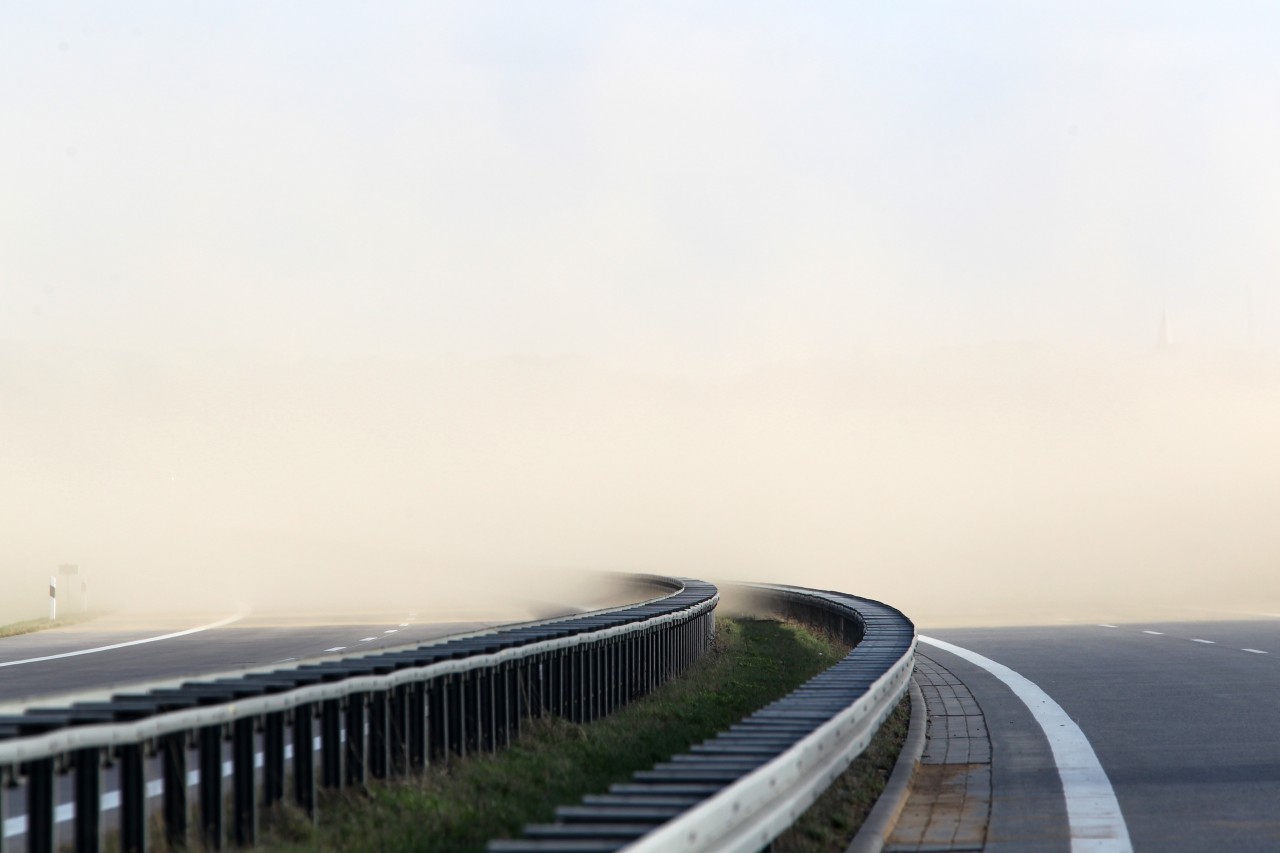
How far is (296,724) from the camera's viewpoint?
30.6ft

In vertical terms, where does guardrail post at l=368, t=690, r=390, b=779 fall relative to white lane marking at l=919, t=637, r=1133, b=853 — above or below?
above

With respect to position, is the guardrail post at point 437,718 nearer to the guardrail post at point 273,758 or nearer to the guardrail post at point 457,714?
the guardrail post at point 457,714

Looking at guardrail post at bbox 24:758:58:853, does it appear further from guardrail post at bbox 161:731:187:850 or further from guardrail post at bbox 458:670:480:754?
guardrail post at bbox 458:670:480:754

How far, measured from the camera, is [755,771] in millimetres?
7277

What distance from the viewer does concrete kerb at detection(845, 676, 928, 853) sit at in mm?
9344

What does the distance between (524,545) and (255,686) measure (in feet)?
391

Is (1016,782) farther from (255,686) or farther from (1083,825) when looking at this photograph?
(255,686)

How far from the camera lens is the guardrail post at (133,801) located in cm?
770

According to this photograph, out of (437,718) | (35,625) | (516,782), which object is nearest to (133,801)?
(516,782)

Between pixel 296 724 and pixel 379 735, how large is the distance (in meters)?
1.21

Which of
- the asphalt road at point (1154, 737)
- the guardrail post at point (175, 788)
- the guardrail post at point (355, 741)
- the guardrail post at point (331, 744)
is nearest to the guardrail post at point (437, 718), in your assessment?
the guardrail post at point (355, 741)

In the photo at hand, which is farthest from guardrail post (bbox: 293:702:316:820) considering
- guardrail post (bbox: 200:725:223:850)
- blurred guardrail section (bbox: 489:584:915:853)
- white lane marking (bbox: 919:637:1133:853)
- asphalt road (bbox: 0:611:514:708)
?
asphalt road (bbox: 0:611:514:708)

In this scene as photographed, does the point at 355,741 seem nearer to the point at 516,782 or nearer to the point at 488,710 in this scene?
the point at 516,782

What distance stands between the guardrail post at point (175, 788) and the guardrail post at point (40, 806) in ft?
3.22
